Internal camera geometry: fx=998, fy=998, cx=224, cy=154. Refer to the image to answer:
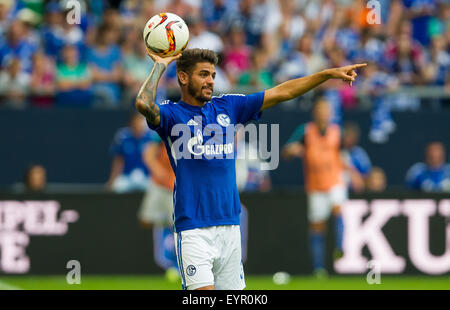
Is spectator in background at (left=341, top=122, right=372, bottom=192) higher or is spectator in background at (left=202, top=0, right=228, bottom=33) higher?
spectator in background at (left=202, top=0, right=228, bottom=33)

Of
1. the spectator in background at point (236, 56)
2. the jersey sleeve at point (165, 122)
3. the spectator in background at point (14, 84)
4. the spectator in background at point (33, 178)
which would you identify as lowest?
the spectator in background at point (33, 178)

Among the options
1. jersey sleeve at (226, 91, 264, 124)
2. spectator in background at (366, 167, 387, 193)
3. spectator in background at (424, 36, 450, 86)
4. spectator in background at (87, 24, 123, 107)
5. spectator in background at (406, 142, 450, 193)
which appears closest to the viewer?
jersey sleeve at (226, 91, 264, 124)

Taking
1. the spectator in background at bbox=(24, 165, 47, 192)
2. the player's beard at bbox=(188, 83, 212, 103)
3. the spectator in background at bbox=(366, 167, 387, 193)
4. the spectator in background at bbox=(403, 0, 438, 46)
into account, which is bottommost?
the spectator in background at bbox=(366, 167, 387, 193)

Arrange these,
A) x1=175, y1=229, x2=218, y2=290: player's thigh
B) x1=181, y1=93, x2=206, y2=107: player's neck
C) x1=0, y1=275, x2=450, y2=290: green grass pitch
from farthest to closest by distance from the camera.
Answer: x1=0, y1=275, x2=450, y2=290: green grass pitch → x1=181, y1=93, x2=206, y2=107: player's neck → x1=175, y1=229, x2=218, y2=290: player's thigh

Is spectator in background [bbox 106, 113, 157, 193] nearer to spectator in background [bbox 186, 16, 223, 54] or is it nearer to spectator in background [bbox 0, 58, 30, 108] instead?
spectator in background [bbox 186, 16, 223, 54]

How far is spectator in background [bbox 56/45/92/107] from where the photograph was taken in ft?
50.7

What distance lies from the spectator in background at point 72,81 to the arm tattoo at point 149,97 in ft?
28.4

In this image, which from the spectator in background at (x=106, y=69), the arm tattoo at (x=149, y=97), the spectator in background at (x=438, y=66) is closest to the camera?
the arm tattoo at (x=149, y=97)

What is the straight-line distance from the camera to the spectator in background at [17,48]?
51.6 feet

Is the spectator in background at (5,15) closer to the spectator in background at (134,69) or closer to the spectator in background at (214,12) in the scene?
the spectator in background at (134,69)

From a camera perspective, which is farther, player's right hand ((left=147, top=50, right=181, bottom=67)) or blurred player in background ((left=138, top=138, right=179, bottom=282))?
blurred player in background ((left=138, top=138, right=179, bottom=282))

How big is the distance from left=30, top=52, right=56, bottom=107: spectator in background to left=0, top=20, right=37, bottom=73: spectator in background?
0.52 ft

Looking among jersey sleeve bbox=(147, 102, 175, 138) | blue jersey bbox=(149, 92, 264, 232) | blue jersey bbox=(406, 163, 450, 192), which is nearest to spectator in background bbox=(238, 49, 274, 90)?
blue jersey bbox=(406, 163, 450, 192)

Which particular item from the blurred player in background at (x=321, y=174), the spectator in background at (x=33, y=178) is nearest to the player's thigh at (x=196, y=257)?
the blurred player in background at (x=321, y=174)
